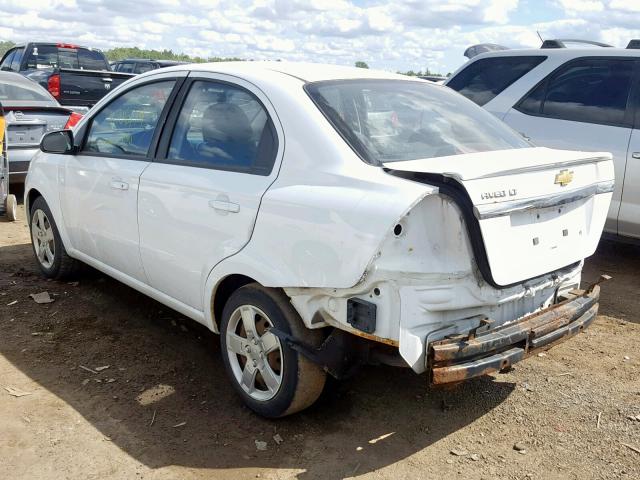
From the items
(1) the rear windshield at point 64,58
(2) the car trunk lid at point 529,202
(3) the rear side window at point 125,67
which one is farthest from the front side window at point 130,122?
(3) the rear side window at point 125,67

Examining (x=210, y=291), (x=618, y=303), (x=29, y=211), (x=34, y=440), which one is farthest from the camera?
(x=29, y=211)

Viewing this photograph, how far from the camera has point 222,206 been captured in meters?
3.44

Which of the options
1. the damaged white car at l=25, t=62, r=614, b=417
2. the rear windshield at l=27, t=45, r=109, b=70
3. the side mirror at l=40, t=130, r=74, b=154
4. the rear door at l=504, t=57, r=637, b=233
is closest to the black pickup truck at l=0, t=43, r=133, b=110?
the rear windshield at l=27, t=45, r=109, b=70

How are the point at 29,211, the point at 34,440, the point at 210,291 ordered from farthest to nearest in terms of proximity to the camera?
the point at 29,211, the point at 210,291, the point at 34,440

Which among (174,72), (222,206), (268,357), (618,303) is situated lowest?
(618,303)

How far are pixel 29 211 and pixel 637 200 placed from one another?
507 cm

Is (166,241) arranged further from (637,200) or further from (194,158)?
(637,200)

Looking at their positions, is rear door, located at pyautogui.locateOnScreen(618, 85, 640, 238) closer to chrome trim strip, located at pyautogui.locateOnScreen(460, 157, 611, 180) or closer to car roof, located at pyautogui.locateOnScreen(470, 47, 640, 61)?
car roof, located at pyautogui.locateOnScreen(470, 47, 640, 61)

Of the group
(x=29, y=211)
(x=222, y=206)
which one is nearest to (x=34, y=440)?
(x=222, y=206)

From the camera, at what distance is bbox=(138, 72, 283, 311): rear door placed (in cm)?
337

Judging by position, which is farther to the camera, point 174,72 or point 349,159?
point 174,72

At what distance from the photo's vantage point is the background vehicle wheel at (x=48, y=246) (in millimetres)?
5348

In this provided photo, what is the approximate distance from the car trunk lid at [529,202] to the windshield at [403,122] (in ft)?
0.55

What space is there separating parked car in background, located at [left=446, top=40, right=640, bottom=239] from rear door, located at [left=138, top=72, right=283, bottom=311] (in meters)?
3.31
